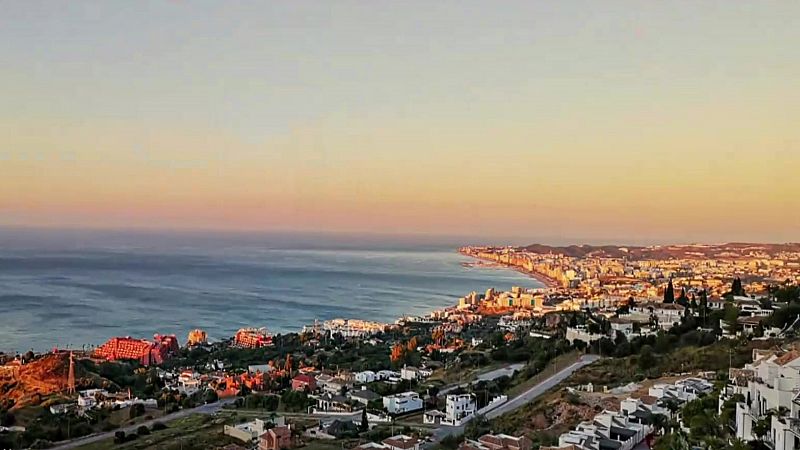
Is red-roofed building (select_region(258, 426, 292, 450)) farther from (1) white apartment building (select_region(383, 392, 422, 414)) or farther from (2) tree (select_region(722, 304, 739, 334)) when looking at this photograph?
(2) tree (select_region(722, 304, 739, 334))

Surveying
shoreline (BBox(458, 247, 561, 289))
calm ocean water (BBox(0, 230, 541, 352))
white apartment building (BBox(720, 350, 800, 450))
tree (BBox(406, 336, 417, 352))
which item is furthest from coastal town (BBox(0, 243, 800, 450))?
shoreline (BBox(458, 247, 561, 289))

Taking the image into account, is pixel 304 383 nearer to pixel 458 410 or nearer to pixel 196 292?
pixel 458 410

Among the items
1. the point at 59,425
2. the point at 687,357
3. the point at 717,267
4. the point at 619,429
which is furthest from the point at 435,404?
the point at 717,267

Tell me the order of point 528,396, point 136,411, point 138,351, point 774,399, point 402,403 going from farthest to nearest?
point 138,351
point 136,411
point 402,403
point 528,396
point 774,399

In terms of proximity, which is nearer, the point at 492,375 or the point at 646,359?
the point at 646,359

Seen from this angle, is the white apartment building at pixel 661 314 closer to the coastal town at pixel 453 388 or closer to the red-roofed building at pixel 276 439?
the coastal town at pixel 453 388

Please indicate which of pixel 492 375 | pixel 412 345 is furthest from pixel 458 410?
pixel 412 345
